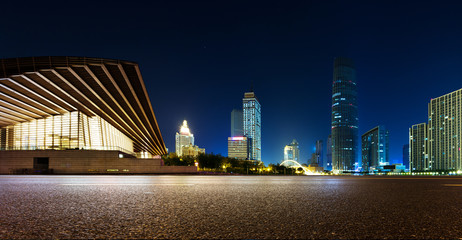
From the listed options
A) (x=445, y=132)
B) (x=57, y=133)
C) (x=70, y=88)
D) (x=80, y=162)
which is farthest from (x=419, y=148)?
(x=70, y=88)

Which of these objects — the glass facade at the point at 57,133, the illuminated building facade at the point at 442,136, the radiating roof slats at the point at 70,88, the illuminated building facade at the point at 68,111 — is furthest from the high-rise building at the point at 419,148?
the glass facade at the point at 57,133

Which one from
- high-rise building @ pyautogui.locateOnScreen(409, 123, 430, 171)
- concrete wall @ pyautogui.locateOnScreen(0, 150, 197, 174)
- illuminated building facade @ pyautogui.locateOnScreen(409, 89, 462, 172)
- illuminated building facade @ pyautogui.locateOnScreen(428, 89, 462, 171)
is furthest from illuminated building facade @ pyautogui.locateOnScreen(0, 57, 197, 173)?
high-rise building @ pyautogui.locateOnScreen(409, 123, 430, 171)

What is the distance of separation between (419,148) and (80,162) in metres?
201

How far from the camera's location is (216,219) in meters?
2.54

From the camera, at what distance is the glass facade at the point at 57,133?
1853 inches

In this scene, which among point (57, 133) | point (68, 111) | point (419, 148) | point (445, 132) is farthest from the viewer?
point (419, 148)

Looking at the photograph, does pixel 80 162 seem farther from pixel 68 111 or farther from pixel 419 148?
pixel 419 148

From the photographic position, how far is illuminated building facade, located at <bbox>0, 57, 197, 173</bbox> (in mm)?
30266

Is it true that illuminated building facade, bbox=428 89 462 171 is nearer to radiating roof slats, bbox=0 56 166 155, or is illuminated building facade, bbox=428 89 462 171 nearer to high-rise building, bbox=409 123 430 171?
high-rise building, bbox=409 123 430 171

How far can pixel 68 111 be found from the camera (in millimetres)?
47000

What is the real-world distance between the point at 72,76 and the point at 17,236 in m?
34.3

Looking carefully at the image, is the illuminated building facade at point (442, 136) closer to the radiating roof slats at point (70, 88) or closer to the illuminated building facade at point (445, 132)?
the illuminated building facade at point (445, 132)

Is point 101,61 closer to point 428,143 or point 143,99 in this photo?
point 143,99

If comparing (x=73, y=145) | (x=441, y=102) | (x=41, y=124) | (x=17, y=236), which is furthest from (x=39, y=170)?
(x=441, y=102)
